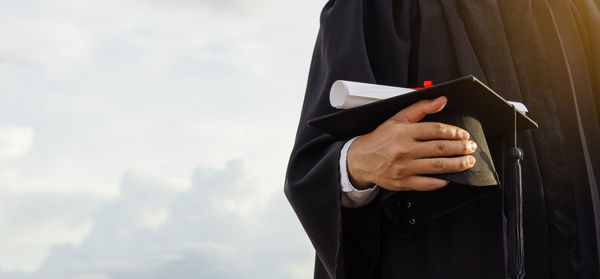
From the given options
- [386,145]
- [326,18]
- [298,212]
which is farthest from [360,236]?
[326,18]

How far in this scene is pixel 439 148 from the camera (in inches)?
80.7

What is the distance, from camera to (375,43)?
276cm

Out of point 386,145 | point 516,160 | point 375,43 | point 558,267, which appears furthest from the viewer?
point 375,43

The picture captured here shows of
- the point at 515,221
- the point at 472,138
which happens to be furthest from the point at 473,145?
the point at 515,221

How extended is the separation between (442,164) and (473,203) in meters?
0.49

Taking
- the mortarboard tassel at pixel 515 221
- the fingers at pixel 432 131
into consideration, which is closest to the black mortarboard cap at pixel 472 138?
the mortarboard tassel at pixel 515 221

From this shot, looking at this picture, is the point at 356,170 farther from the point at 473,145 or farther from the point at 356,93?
the point at 473,145

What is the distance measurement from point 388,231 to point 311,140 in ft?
1.55

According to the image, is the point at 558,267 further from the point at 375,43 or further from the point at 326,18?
the point at 326,18

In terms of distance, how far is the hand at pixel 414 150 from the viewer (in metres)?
2.06

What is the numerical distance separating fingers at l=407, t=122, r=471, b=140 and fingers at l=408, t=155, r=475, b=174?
7 cm

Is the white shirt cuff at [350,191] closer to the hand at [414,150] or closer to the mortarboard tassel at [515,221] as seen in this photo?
the hand at [414,150]

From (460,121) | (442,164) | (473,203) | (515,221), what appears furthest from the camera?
(473,203)

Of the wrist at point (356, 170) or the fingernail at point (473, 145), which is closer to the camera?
the fingernail at point (473, 145)
